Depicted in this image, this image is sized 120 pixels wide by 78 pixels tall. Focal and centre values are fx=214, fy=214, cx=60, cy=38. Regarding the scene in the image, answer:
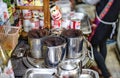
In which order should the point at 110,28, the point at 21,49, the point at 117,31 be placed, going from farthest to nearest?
the point at 117,31 < the point at 110,28 < the point at 21,49

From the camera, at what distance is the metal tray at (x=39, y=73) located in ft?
4.17

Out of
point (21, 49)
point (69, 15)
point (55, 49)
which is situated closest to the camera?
point (55, 49)

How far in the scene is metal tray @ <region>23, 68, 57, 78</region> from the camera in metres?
1.27

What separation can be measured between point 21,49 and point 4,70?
0.44 m

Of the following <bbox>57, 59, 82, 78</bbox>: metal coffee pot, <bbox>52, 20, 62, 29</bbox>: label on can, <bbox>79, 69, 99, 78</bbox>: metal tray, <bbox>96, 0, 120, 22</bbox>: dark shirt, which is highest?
<bbox>96, 0, 120, 22</bbox>: dark shirt

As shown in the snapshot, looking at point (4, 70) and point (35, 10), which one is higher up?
point (35, 10)

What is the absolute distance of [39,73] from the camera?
51.0 inches

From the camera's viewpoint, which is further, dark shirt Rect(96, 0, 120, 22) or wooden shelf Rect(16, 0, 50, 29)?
dark shirt Rect(96, 0, 120, 22)

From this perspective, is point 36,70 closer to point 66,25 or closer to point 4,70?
point 4,70

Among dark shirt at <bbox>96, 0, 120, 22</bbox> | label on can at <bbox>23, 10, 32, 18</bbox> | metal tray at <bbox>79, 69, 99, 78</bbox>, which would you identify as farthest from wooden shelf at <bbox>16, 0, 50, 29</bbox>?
metal tray at <bbox>79, 69, 99, 78</bbox>

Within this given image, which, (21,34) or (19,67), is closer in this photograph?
(19,67)

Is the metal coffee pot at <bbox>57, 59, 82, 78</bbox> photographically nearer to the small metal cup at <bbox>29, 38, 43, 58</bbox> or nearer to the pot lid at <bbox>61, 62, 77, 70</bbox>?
the pot lid at <bbox>61, 62, 77, 70</bbox>

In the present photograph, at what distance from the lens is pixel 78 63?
1176 mm

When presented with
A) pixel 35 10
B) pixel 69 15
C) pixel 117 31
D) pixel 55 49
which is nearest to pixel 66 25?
pixel 69 15
